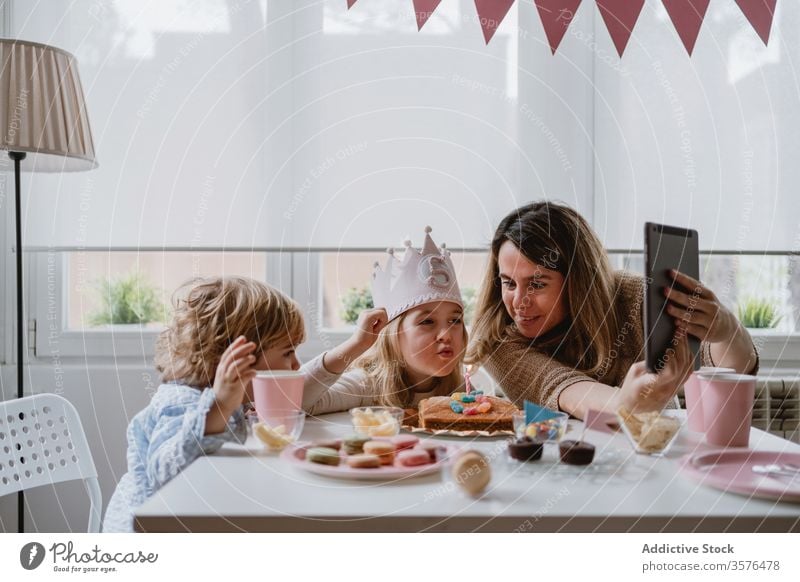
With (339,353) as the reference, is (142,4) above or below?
above

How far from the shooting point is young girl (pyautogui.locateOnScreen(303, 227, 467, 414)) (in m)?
0.94

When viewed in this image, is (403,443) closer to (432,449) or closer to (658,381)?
(432,449)

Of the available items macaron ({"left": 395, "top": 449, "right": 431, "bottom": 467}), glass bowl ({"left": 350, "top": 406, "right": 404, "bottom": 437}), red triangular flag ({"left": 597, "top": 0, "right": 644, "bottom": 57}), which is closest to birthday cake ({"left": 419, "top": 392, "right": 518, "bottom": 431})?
glass bowl ({"left": 350, "top": 406, "right": 404, "bottom": 437})

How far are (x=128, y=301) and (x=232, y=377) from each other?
737 millimetres

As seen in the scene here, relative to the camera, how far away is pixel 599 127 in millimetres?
1211

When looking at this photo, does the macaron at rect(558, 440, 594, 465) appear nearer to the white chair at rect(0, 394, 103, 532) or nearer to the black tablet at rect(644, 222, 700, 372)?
the black tablet at rect(644, 222, 700, 372)

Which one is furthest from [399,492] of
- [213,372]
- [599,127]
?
[599,127]

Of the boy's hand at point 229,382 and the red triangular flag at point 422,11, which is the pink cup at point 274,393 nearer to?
the boy's hand at point 229,382

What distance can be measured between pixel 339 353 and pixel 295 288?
40 centimetres

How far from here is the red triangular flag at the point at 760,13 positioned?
997 mm

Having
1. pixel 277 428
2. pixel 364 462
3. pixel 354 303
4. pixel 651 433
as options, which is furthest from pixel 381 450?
pixel 354 303

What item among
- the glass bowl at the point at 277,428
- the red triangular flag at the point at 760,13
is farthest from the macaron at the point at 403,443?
the red triangular flag at the point at 760,13

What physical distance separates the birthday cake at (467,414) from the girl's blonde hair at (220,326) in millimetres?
198
